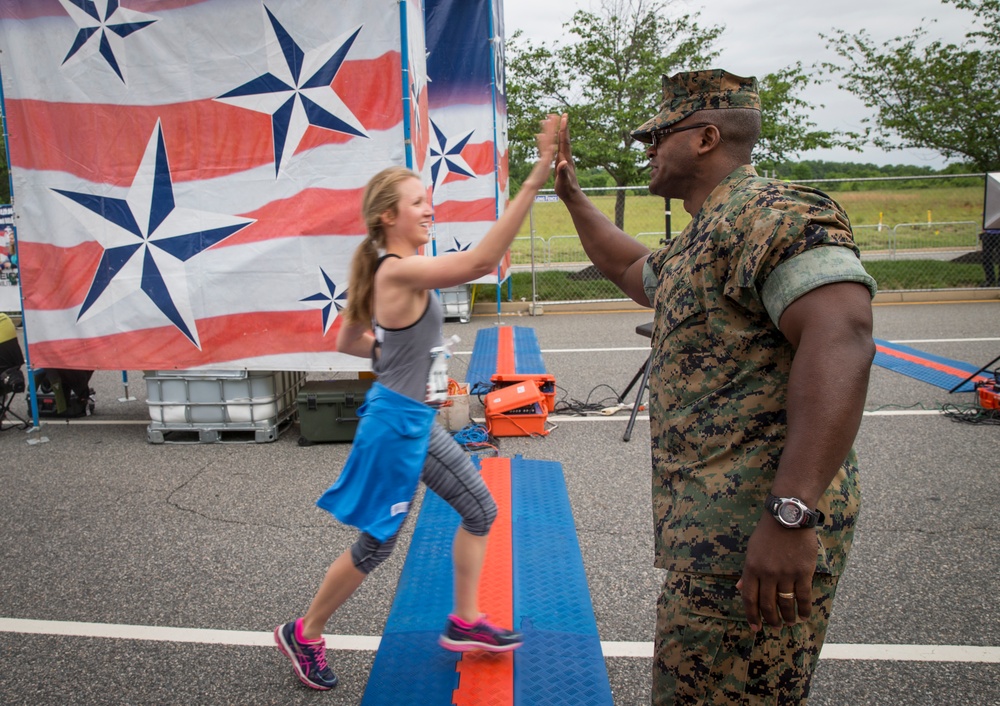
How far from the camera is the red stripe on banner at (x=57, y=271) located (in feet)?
19.9

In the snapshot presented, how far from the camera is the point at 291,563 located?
3.87 metres

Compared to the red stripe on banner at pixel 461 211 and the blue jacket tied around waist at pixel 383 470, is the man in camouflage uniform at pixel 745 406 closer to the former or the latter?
the blue jacket tied around waist at pixel 383 470

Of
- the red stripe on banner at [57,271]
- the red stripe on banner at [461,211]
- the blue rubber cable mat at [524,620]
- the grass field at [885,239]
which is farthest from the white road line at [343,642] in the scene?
the grass field at [885,239]

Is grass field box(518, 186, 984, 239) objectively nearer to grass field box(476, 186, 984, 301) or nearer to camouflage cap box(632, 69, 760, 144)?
grass field box(476, 186, 984, 301)

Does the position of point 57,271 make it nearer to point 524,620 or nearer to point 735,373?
point 524,620

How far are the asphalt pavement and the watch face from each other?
160 cm

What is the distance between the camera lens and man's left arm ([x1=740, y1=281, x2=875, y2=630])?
1.40m

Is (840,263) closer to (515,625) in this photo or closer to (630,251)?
(630,251)

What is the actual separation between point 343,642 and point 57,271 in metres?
4.78

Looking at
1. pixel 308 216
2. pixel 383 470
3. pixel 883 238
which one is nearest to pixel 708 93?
pixel 383 470

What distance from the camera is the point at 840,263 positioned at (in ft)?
4.66

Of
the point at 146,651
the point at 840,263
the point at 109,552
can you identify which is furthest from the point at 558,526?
the point at 840,263

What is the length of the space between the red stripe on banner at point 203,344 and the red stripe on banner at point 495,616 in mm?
2178

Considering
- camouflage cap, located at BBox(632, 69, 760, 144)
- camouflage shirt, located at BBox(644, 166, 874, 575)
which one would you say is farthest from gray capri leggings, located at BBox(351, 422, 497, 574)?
camouflage cap, located at BBox(632, 69, 760, 144)
